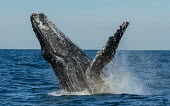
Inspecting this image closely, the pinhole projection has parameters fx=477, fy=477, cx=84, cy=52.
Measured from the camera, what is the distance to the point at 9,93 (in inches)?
662

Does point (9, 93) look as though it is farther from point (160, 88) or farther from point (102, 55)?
point (160, 88)

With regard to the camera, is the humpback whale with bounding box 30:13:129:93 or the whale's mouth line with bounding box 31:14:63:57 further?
the whale's mouth line with bounding box 31:14:63:57

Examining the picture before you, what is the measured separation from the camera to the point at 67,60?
50.3 ft

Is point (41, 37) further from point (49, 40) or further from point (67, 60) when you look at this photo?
point (67, 60)

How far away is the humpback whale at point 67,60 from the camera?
14688 millimetres

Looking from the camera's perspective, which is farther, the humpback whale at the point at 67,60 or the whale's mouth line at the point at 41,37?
the whale's mouth line at the point at 41,37

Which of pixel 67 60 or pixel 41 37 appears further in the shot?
pixel 41 37

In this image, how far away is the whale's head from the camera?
15406 mm

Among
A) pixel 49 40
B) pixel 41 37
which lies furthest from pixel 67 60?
pixel 41 37

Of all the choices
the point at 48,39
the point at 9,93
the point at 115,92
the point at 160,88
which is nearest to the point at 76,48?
the point at 48,39

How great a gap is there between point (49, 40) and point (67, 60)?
0.89 m

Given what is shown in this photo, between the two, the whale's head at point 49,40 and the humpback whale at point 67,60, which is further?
the whale's head at point 49,40

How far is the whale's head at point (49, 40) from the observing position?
607 inches

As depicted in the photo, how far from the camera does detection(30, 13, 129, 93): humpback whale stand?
1469 centimetres
